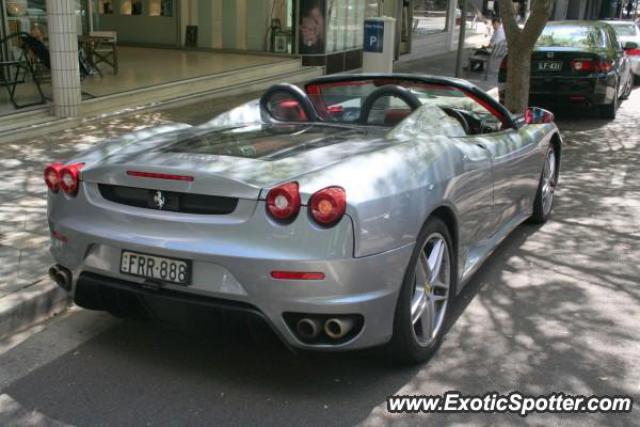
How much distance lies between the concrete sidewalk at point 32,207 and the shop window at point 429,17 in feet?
38.0

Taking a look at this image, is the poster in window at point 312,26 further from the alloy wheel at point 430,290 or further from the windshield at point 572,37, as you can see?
the alloy wheel at point 430,290

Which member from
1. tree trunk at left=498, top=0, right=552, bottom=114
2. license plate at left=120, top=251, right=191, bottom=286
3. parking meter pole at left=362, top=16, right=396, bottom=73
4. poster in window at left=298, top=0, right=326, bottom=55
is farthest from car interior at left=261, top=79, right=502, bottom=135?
poster in window at left=298, top=0, right=326, bottom=55

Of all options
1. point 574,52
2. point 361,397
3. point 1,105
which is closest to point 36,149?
point 1,105

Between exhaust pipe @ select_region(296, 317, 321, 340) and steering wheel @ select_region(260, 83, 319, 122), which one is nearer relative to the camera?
exhaust pipe @ select_region(296, 317, 321, 340)

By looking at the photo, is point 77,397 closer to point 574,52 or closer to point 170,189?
point 170,189

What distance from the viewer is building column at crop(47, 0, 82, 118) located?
934cm

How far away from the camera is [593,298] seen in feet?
15.6

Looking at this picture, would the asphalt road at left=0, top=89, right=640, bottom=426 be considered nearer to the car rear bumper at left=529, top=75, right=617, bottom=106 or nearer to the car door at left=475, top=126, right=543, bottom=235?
the car door at left=475, top=126, right=543, bottom=235

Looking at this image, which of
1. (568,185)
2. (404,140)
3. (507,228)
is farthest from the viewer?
(568,185)

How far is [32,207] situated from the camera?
613 cm

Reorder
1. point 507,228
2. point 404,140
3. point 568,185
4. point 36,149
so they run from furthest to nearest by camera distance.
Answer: point 36,149 < point 568,185 < point 507,228 < point 404,140

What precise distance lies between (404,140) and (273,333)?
51.4 inches

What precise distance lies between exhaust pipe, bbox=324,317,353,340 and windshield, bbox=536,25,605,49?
9.99m

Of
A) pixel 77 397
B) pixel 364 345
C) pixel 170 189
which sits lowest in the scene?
pixel 77 397
